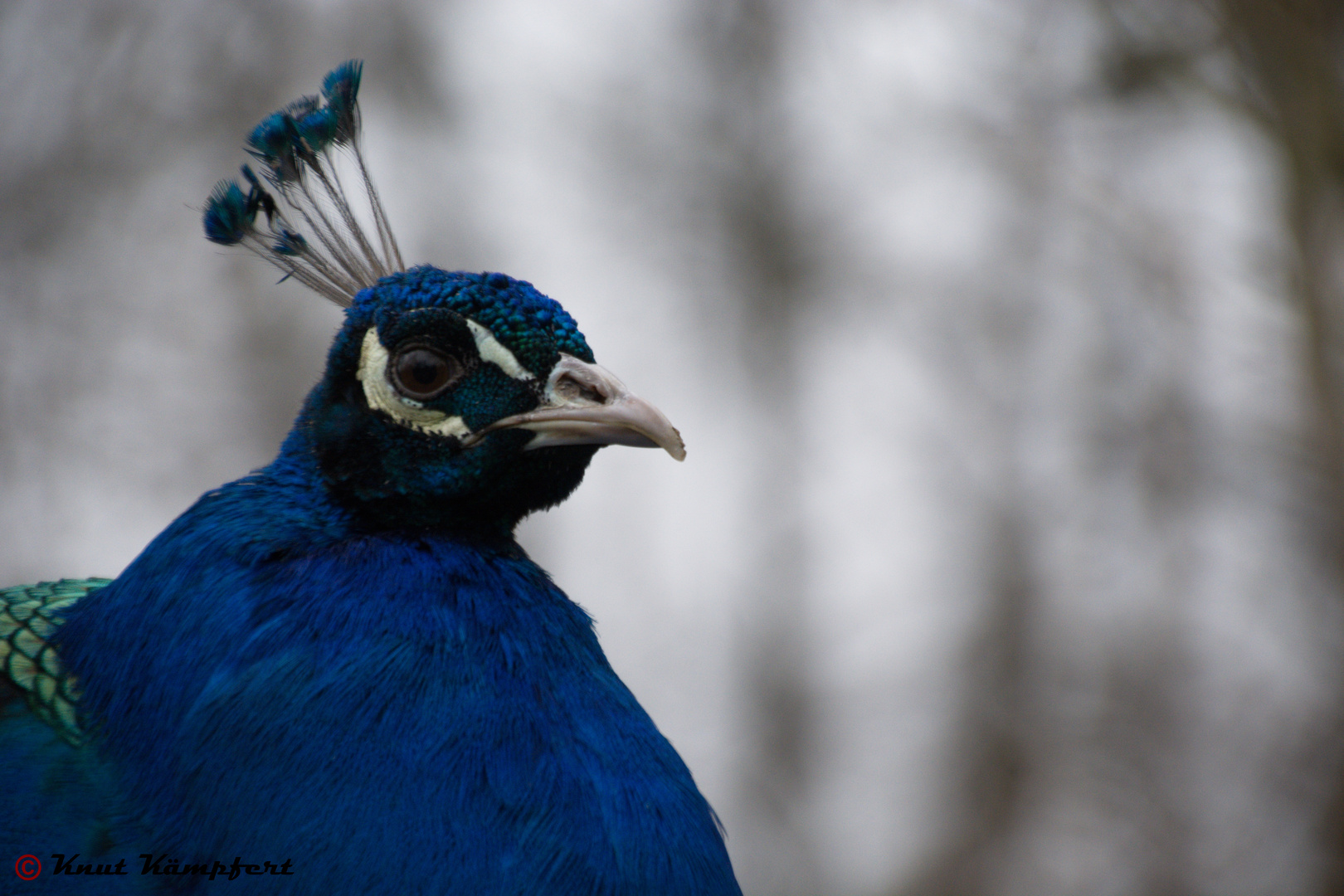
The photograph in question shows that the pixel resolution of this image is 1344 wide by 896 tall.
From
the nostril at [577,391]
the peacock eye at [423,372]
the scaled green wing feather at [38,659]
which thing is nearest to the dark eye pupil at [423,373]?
the peacock eye at [423,372]

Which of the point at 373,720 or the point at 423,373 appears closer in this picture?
the point at 373,720

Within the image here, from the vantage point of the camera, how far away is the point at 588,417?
3.51ft

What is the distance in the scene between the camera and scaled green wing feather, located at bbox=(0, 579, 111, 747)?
3.43ft

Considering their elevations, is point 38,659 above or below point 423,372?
below

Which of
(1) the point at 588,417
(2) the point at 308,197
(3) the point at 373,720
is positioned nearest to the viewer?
(3) the point at 373,720

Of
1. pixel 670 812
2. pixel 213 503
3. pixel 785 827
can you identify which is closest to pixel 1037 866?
pixel 785 827

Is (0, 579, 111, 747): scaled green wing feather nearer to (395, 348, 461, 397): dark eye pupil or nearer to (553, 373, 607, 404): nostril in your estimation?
(395, 348, 461, 397): dark eye pupil

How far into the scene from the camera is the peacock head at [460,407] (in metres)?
1.08

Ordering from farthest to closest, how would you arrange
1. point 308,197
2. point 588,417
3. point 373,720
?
point 308,197 → point 588,417 → point 373,720

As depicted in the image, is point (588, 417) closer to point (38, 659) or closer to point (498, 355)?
point (498, 355)

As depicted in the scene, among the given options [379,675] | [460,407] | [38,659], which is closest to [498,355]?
[460,407]

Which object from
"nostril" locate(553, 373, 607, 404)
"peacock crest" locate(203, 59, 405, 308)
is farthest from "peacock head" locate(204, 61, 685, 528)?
"peacock crest" locate(203, 59, 405, 308)

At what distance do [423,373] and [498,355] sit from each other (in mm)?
85

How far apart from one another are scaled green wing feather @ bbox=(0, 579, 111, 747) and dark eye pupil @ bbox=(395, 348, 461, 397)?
1.54ft
